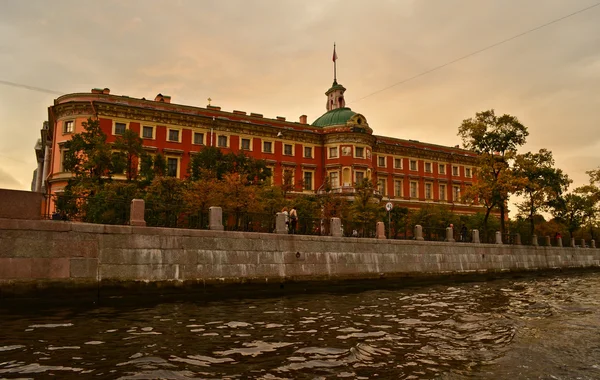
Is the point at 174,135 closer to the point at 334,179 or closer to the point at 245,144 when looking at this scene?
the point at 245,144

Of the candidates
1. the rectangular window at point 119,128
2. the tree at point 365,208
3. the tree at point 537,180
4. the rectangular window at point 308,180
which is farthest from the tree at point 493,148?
the rectangular window at point 119,128

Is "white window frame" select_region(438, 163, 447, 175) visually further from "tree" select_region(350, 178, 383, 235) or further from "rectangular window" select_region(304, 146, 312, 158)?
"tree" select_region(350, 178, 383, 235)

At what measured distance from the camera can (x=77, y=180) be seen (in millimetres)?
28641

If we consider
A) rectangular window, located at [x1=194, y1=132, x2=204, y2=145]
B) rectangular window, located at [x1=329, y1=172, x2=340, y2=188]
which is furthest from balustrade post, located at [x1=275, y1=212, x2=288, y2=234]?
rectangular window, located at [x1=329, y1=172, x2=340, y2=188]

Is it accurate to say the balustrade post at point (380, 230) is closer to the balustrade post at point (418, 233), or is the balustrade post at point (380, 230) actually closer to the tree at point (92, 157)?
the balustrade post at point (418, 233)

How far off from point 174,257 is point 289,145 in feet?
136

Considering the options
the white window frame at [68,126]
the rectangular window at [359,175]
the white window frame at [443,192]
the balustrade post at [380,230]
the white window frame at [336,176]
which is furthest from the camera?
the white window frame at [443,192]

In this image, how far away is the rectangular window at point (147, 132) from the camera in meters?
45.3

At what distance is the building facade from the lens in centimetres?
4378

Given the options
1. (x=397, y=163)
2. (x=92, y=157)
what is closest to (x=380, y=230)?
(x=92, y=157)

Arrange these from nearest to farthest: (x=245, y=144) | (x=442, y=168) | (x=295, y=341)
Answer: (x=295, y=341) → (x=245, y=144) → (x=442, y=168)

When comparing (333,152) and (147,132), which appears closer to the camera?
(147,132)

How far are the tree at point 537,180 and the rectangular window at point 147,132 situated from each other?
3423 centimetres

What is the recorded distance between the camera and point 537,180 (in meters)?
36.4
